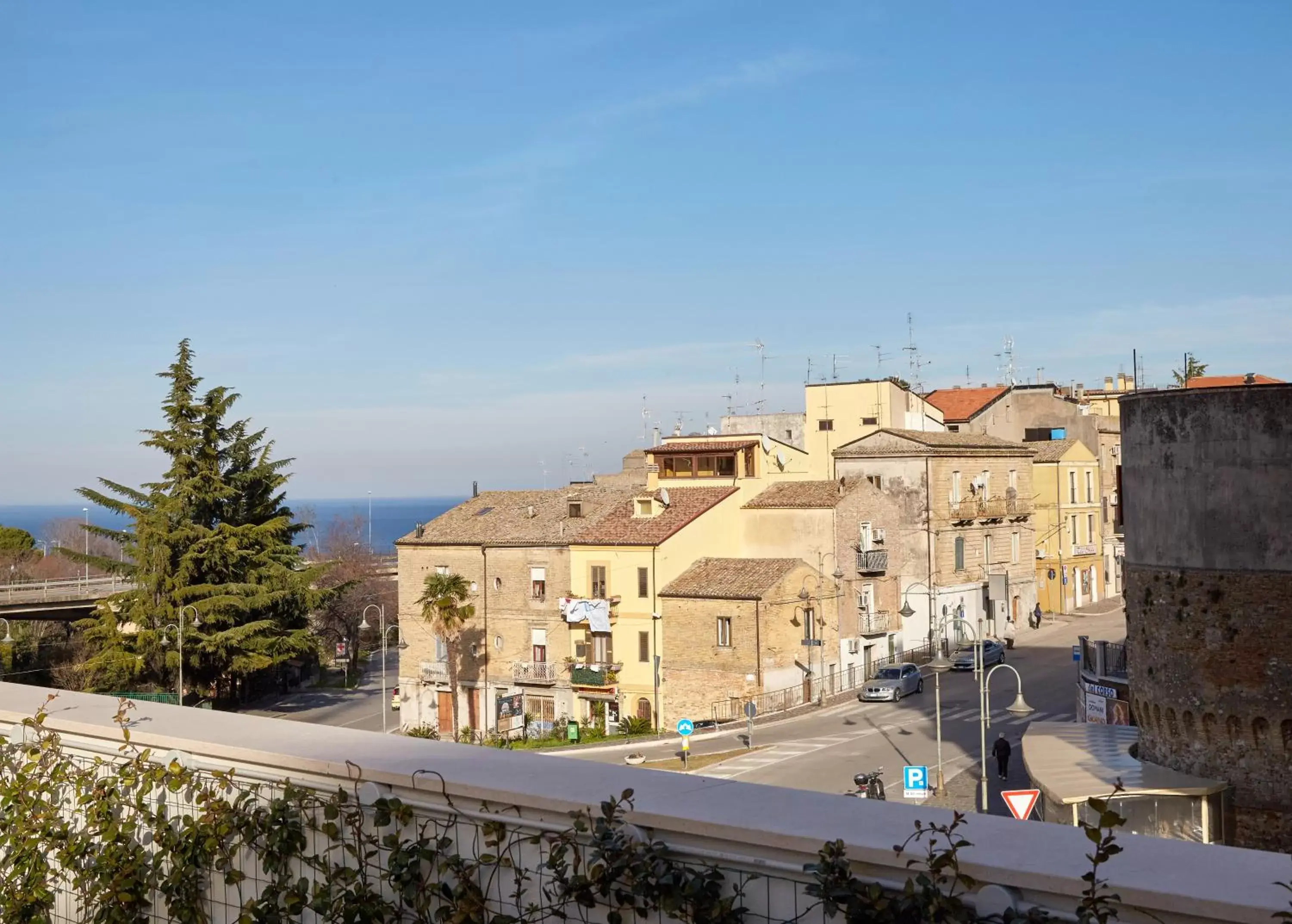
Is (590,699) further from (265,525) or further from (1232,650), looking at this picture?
(1232,650)

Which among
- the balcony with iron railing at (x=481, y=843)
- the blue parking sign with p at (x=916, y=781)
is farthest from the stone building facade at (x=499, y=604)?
the balcony with iron railing at (x=481, y=843)

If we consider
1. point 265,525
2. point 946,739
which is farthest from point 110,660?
point 946,739

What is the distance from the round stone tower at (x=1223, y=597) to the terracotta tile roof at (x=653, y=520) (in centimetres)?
3103

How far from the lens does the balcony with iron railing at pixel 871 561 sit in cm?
5478

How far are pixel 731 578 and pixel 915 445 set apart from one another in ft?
49.7

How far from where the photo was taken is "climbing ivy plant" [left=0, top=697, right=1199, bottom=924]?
13.3 feet

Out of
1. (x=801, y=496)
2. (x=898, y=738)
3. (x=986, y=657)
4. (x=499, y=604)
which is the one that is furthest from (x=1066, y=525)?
(x=898, y=738)

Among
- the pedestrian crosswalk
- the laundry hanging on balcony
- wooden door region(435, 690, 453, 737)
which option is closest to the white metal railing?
wooden door region(435, 690, 453, 737)

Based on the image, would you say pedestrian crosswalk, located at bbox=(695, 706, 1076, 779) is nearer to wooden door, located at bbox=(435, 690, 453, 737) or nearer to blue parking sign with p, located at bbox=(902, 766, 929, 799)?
blue parking sign with p, located at bbox=(902, 766, 929, 799)

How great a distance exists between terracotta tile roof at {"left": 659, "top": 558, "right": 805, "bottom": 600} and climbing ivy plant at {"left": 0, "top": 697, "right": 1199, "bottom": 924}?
41560mm

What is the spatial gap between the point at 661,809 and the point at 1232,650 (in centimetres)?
1760

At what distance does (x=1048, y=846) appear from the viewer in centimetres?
400

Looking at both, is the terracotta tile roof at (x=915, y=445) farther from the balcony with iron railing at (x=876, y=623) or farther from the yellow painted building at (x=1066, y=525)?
the balcony with iron railing at (x=876, y=623)

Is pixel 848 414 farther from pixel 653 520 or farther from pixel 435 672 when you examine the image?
pixel 435 672
